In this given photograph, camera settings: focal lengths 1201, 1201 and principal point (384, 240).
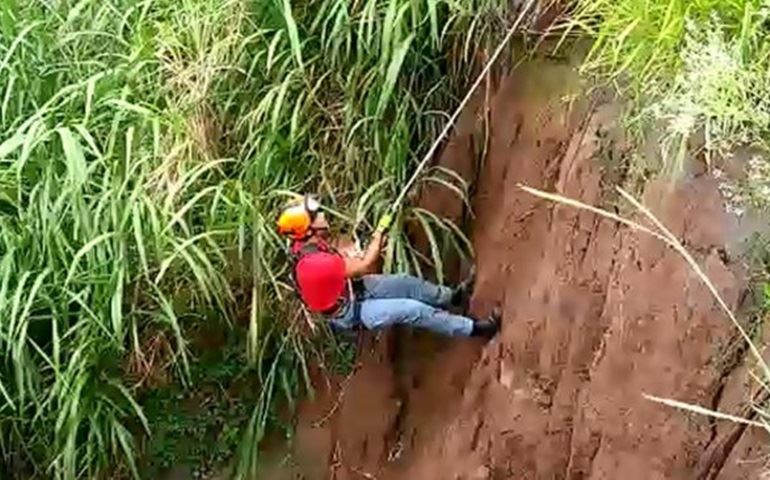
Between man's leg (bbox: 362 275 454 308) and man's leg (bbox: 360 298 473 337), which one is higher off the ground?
man's leg (bbox: 362 275 454 308)

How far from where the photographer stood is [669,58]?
294 cm

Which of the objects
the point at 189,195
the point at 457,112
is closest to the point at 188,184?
the point at 189,195

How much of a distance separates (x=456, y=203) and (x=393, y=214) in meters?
0.22

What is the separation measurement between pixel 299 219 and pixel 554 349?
0.80 m

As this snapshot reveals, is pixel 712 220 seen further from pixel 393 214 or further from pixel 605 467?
pixel 393 214

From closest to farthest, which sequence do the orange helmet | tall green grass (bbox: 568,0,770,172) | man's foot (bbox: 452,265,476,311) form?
tall green grass (bbox: 568,0,770,172), the orange helmet, man's foot (bbox: 452,265,476,311)

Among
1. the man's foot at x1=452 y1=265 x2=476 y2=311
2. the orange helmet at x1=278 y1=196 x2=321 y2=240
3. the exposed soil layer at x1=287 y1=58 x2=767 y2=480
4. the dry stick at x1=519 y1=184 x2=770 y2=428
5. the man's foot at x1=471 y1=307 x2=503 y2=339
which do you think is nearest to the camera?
the dry stick at x1=519 y1=184 x2=770 y2=428

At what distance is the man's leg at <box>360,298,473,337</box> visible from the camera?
140 inches

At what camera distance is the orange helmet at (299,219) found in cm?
341

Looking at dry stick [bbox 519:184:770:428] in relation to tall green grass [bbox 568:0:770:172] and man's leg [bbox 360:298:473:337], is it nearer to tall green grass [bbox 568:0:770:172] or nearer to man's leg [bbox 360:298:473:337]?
tall green grass [bbox 568:0:770:172]

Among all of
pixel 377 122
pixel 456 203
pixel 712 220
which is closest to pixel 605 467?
pixel 712 220

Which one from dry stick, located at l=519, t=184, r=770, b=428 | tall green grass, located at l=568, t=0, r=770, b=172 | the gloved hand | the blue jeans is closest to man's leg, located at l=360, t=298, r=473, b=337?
the blue jeans

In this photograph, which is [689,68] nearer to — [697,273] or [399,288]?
[697,273]

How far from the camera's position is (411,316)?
3559 mm
